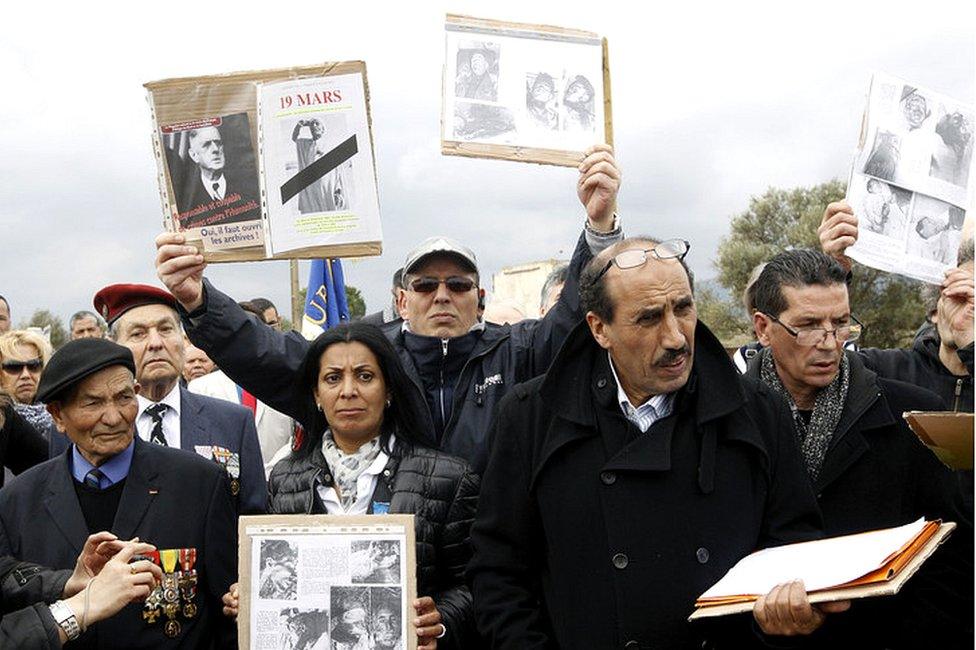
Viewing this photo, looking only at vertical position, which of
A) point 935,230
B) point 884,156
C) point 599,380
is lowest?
point 599,380

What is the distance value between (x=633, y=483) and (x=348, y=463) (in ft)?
3.98

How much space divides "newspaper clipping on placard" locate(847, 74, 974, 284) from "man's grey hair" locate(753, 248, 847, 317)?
0.18m

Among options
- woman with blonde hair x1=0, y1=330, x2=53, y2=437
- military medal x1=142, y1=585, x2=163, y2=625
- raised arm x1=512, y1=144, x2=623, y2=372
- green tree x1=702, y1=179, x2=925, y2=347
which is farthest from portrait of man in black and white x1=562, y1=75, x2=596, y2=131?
green tree x1=702, y1=179, x2=925, y2=347

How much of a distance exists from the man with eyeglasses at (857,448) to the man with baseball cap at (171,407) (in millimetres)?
2198

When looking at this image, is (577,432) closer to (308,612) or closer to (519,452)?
(519,452)

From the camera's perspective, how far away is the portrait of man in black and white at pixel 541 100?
4301 millimetres

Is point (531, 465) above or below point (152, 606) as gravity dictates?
above

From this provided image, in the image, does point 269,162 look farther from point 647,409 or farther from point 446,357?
point 647,409

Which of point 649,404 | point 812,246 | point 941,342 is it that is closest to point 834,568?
point 649,404

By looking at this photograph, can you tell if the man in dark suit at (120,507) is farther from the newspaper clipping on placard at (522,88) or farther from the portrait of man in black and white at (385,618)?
A: the newspaper clipping on placard at (522,88)

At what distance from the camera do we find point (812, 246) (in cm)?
3225

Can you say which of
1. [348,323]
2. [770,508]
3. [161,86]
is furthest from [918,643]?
[161,86]

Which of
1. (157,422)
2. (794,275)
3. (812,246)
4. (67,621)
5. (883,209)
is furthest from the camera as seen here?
(812,246)

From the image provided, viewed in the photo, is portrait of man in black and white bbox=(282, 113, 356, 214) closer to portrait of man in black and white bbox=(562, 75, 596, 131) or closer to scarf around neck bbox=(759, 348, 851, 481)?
portrait of man in black and white bbox=(562, 75, 596, 131)
